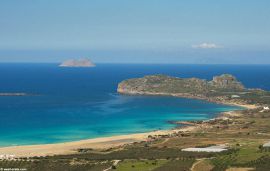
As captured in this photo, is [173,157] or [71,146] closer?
[173,157]

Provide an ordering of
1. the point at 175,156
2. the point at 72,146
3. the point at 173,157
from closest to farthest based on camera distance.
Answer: the point at 173,157, the point at 175,156, the point at 72,146

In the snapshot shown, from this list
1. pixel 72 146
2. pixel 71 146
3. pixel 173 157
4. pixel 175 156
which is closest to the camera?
pixel 173 157

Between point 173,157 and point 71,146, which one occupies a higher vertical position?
point 173,157

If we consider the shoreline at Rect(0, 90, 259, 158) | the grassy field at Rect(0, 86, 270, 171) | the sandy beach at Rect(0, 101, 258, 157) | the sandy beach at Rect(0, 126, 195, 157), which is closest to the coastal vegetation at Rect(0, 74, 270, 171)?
the grassy field at Rect(0, 86, 270, 171)

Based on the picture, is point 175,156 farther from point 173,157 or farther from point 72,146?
point 72,146

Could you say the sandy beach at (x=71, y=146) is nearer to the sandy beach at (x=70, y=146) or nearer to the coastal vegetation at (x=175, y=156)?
the sandy beach at (x=70, y=146)

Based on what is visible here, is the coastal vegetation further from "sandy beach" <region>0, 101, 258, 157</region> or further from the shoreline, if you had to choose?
"sandy beach" <region>0, 101, 258, 157</region>

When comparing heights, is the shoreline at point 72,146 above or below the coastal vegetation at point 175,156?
below

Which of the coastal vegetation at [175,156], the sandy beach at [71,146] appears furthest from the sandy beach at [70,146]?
the coastal vegetation at [175,156]

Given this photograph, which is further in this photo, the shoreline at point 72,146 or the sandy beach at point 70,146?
the sandy beach at point 70,146

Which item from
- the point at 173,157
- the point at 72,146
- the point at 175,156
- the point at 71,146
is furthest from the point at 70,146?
the point at 173,157

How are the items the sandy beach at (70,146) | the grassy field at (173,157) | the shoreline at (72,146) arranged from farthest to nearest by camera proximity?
the sandy beach at (70,146) → the shoreline at (72,146) → the grassy field at (173,157)

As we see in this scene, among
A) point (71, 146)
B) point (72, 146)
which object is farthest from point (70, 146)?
point (72, 146)
